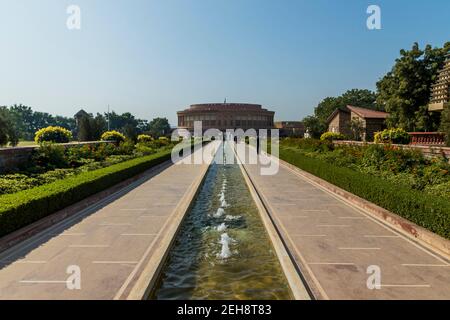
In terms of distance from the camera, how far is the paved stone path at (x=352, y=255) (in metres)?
5.04

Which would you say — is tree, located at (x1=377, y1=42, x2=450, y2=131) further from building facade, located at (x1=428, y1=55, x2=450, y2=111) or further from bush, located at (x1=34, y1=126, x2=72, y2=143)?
bush, located at (x1=34, y1=126, x2=72, y2=143)

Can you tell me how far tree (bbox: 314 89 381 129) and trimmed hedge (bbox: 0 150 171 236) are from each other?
6061cm

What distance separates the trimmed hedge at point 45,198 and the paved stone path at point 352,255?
5945mm

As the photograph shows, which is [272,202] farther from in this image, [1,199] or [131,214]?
[1,199]

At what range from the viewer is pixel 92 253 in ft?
21.5

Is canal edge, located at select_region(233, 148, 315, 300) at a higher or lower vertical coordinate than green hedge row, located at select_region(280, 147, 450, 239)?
lower

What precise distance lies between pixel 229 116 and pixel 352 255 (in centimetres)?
12758

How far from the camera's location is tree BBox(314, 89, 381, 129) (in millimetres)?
70062

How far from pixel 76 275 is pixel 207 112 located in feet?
426

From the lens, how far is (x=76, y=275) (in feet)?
18.0

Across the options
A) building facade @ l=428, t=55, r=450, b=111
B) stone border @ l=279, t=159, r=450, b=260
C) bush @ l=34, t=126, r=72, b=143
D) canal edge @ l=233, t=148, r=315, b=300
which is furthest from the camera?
building facade @ l=428, t=55, r=450, b=111

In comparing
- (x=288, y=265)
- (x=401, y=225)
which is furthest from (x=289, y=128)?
(x=288, y=265)

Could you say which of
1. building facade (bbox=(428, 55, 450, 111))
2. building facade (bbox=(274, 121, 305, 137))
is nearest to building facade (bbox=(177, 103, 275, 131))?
building facade (bbox=(274, 121, 305, 137))

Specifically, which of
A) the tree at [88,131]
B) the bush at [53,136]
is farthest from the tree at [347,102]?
the bush at [53,136]
